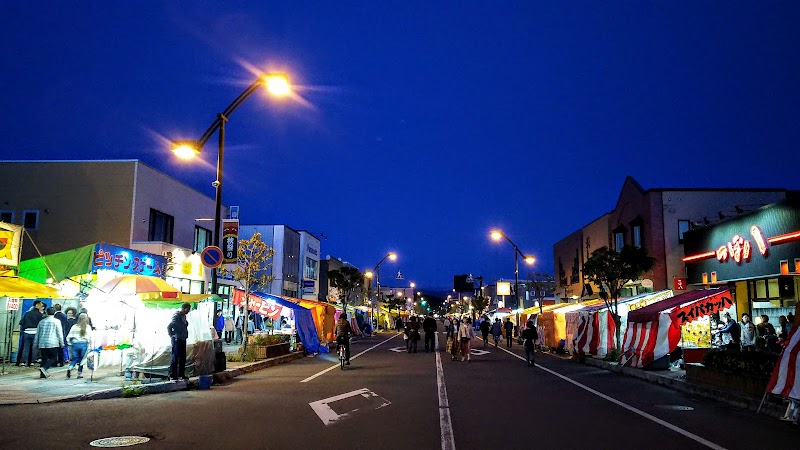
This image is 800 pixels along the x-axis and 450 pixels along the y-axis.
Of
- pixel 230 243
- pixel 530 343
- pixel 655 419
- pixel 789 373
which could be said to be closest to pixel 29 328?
pixel 230 243

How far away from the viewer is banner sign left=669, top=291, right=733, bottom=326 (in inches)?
789

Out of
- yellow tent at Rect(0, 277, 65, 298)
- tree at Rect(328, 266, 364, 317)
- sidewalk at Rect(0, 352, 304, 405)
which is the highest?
tree at Rect(328, 266, 364, 317)

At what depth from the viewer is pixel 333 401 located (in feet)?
40.7

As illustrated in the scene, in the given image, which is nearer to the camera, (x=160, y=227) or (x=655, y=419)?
(x=655, y=419)

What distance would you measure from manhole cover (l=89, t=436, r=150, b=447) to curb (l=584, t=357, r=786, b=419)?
10318 mm

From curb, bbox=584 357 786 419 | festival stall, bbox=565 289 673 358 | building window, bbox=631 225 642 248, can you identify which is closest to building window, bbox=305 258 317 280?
building window, bbox=631 225 642 248

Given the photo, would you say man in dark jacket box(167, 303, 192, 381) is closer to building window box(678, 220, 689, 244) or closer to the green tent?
the green tent

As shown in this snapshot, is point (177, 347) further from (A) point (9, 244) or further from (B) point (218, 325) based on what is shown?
(B) point (218, 325)

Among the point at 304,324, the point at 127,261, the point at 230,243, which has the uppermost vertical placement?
the point at 230,243

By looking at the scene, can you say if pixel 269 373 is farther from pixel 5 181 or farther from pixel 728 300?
pixel 5 181

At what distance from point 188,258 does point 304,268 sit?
1142 inches

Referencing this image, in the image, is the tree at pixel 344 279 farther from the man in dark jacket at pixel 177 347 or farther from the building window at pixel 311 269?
the man in dark jacket at pixel 177 347

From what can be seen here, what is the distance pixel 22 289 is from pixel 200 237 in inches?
728

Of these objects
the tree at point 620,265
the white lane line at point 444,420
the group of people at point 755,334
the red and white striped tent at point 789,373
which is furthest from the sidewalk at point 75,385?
the tree at point 620,265
